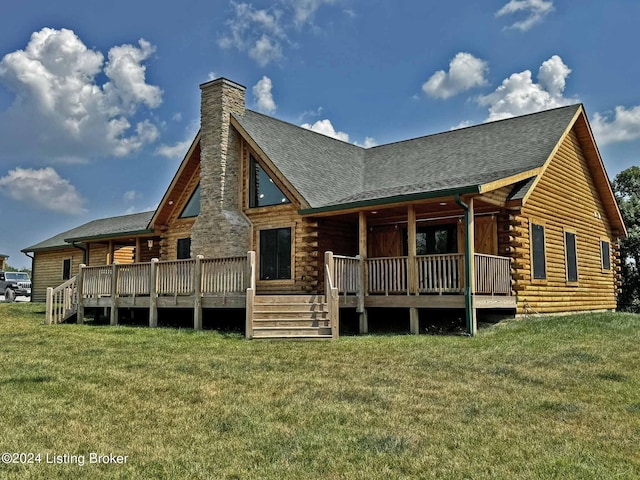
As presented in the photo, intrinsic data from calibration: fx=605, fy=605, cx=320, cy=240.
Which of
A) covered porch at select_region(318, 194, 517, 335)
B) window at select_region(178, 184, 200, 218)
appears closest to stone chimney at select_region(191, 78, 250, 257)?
window at select_region(178, 184, 200, 218)

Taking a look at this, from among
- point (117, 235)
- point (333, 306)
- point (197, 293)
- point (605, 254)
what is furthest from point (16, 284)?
point (605, 254)

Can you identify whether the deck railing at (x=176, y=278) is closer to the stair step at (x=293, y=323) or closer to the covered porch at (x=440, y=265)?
the stair step at (x=293, y=323)

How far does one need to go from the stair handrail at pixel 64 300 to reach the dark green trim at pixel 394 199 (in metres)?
7.57

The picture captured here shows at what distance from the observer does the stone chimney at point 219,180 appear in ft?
60.2

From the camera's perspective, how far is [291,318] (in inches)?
523

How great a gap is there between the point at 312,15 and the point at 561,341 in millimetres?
11177

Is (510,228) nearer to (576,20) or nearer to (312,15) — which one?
(576,20)

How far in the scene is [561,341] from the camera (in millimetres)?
11828

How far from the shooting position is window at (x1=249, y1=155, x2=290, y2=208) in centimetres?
1834

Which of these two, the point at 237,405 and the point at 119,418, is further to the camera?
the point at 237,405

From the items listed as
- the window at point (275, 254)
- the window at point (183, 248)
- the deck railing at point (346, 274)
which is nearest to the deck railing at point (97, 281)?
the window at point (183, 248)

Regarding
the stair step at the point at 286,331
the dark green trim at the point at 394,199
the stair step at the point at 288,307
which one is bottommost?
the stair step at the point at 286,331

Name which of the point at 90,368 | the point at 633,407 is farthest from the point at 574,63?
the point at 90,368

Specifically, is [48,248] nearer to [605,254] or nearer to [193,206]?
[193,206]
